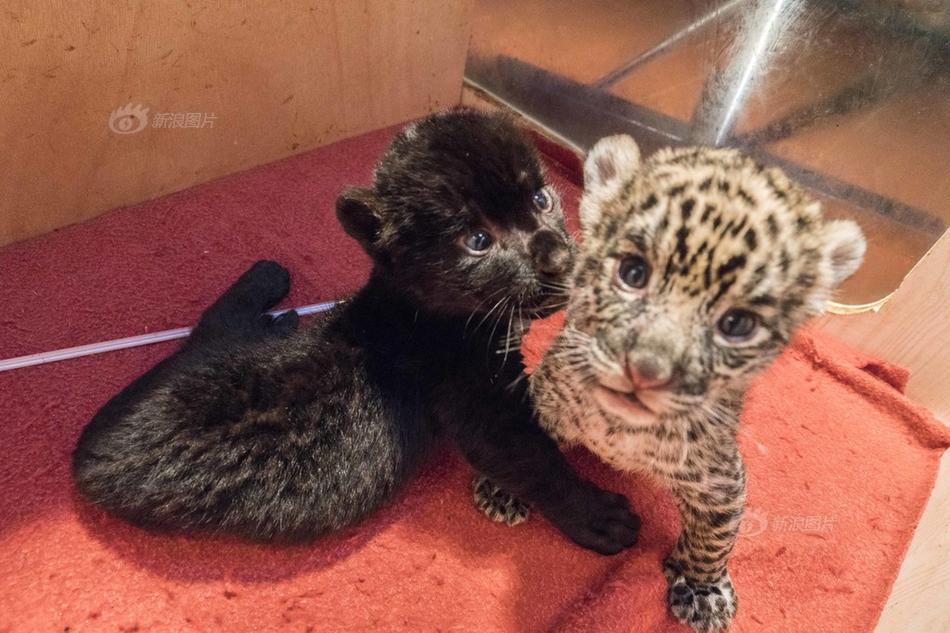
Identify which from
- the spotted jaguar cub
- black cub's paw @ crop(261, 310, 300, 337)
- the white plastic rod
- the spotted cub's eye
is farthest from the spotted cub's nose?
black cub's paw @ crop(261, 310, 300, 337)

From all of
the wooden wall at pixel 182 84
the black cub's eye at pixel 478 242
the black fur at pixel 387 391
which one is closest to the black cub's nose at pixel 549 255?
the black fur at pixel 387 391

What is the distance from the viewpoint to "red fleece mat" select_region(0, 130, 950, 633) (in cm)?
183

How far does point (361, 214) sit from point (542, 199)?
483mm

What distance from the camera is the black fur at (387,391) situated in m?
1.70

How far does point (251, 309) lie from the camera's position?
2365 mm

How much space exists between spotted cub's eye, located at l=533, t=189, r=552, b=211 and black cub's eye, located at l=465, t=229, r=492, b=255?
18 centimetres

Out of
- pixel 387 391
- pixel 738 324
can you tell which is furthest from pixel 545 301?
pixel 738 324

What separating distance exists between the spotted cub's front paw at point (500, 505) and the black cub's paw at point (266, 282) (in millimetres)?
990

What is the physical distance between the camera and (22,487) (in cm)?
195

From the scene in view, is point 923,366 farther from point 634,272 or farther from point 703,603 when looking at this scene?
point 634,272

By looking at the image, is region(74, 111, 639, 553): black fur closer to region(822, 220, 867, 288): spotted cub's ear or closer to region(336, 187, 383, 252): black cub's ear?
region(336, 187, 383, 252): black cub's ear

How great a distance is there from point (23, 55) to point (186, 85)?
1.71 ft

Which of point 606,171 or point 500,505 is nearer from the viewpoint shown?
point 606,171

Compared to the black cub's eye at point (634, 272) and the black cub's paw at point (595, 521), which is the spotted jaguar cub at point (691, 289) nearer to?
the black cub's eye at point (634, 272)
